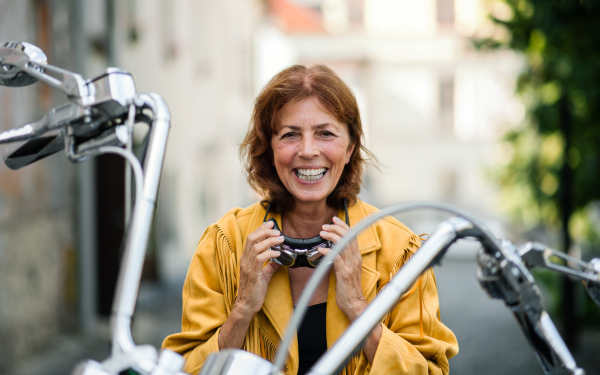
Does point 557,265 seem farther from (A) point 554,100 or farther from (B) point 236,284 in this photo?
(A) point 554,100

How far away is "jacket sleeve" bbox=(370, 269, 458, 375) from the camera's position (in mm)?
1981

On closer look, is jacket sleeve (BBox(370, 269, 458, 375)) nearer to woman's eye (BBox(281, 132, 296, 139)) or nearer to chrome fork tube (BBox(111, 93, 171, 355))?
woman's eye (BBox(281, 132, 296, 139))

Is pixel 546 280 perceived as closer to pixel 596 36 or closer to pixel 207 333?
pixel 596 36

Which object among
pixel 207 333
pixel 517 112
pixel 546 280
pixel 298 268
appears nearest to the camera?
pixel 207 333

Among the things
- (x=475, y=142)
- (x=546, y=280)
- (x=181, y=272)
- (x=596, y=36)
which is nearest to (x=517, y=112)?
(x=546, y=280)

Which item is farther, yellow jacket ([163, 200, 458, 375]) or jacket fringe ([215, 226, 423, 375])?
jacket fringe ([215, 226, 423, 375])

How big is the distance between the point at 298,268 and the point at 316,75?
0.59 m

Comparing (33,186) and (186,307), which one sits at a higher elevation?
(186,307)

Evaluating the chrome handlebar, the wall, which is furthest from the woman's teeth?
the wall

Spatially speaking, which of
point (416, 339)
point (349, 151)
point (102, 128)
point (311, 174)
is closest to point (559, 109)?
point (349, 151)

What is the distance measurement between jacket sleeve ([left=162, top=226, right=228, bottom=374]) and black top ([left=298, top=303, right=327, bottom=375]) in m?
0.24

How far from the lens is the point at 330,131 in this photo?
2.21 m

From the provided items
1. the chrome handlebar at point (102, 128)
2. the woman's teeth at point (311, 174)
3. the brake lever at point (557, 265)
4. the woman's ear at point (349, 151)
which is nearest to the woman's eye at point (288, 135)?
the woman's teeth at point (311, 174)

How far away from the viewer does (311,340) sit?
7.25ft
